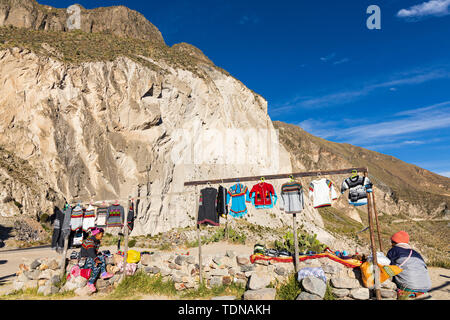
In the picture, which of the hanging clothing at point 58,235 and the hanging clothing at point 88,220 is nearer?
the hanging clothing at point 58,235

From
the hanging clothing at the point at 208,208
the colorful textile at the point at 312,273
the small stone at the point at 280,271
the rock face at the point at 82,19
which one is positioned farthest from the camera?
the rock face at the point at 82,19

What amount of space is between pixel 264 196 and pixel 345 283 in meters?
3.91

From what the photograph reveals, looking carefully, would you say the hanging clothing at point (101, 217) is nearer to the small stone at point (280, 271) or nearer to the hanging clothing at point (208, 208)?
the hanging clothing at point (208, 208)

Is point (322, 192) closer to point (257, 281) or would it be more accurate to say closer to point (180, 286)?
point (257, 281)

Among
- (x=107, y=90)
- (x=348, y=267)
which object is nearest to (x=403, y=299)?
(x=348, y=267)

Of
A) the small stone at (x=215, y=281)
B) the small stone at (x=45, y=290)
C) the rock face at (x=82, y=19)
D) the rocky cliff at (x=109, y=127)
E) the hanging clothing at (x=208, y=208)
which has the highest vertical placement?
the rock face at (x=82, y=19)

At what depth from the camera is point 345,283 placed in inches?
287

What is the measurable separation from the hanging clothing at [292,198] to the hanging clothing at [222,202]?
2217mm

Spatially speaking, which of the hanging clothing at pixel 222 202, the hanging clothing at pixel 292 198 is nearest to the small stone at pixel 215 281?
the hanging clothing at pixel 222 202

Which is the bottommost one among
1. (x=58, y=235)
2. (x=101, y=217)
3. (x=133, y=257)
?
(x=133, y=257)

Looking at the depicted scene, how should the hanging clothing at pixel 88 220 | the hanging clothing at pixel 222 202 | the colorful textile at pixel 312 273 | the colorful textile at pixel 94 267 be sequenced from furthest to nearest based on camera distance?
the hanging clothing at pixel 88 220 < the hanging clothing at pixel 222 202 < the colorful textile at pixel 94 267 < the colorful textile at pixel 312 273

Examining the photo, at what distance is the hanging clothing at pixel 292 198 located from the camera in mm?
8898

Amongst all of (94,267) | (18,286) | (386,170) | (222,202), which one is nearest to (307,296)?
(222,202)

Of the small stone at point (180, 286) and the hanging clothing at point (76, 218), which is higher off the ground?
the hanging clothing at point (76, 218)
